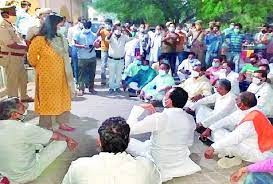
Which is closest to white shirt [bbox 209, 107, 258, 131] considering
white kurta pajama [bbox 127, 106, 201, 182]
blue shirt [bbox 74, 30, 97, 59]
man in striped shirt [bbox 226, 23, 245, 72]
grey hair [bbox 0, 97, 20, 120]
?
white kurta pajama [bbox 127, 106, 201, 182]

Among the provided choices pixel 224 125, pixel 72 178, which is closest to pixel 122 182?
pixel 72 178

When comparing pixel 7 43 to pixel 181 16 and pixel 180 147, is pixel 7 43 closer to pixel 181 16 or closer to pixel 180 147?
pixel 180 147

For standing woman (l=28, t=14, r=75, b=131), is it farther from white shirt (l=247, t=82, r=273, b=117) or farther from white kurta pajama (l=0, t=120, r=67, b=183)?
white shirt (l=247, t=82, r=273, b=117)

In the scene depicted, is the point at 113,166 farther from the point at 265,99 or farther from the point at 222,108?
the point at 265,99

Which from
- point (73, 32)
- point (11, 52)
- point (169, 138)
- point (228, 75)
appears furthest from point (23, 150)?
point (73, 32)

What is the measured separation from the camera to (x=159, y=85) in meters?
9.12

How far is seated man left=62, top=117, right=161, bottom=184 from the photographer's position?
2.56 metres

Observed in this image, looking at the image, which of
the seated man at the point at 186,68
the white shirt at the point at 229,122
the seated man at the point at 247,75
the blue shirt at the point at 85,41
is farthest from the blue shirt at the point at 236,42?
the white shirt at the point at 229,122

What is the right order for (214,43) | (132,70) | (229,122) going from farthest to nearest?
1. (214,43)
2. (132,70)
3. (229,122)

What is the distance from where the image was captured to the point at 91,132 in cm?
674

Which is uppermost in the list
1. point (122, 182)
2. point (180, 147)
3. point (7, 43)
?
point (7, 43)

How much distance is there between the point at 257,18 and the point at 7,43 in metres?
14.4

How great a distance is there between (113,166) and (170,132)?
6.11 ft

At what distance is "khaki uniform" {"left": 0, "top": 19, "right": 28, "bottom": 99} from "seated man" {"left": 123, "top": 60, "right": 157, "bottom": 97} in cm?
292
